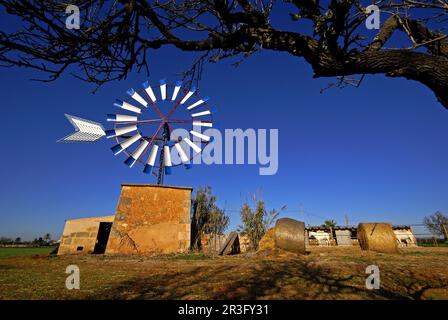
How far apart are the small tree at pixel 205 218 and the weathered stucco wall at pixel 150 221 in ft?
6.72

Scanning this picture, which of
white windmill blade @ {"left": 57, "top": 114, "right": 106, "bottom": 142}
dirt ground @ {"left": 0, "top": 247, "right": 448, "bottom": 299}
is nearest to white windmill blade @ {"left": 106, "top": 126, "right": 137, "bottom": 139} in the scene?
white windmill blade @ {"left": 57, "top": 114, "right": 106, "bottom": 142}

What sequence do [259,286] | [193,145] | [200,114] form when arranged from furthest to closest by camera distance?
[200,114] → [193,145] → [259,286]

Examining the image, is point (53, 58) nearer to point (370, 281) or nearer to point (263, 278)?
point (263, 278)

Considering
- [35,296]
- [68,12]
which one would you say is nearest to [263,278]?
[35,296]

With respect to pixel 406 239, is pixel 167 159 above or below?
above

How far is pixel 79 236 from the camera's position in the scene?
1255cm

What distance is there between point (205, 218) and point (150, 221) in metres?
4.69

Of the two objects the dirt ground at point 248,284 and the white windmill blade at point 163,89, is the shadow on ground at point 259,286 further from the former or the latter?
the white windmill blade at point 163,89

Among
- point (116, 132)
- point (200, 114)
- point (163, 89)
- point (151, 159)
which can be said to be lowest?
point (151, 159)

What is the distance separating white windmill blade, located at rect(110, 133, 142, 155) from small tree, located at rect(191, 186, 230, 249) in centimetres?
535

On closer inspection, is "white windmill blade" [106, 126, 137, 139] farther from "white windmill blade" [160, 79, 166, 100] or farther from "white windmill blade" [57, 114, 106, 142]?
"white windmill blade" [160, 79, 166, 100]

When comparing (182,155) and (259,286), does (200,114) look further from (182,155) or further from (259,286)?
(259,286)

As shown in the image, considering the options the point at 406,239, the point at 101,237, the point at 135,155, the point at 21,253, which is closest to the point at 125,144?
the point at 135,155

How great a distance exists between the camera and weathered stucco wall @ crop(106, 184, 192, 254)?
10273 millimetres
